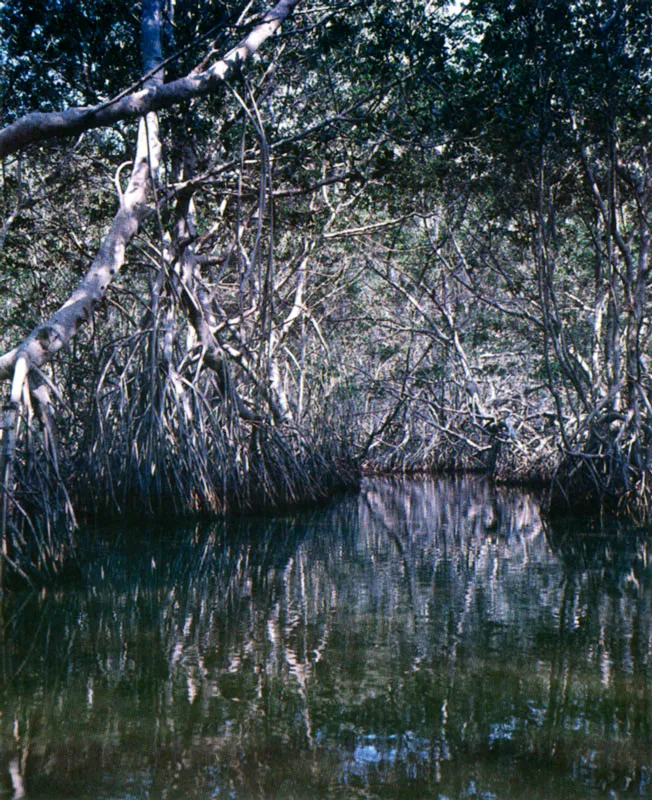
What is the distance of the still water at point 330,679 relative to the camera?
2.32m

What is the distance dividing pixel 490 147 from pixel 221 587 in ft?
19.6

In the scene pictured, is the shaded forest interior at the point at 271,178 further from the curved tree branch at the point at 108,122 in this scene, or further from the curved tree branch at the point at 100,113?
the curved tree branch at the point at 100,113

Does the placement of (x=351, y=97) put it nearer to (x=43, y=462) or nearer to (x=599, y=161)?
(x=599, y=161)

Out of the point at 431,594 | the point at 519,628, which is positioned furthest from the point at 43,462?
the point at 519,628

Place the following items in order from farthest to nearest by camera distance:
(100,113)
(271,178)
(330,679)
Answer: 1. (271,178)
2. (100,113)
3. (330,679)

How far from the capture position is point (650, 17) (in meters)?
8.18

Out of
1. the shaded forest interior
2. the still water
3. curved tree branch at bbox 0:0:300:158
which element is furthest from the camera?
the shaded forest interior

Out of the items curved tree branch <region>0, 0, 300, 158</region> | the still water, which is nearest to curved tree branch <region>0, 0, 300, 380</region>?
curved tree branch <region>0, 0, 300, 158</region>

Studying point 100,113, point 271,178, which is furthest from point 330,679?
point 271,178

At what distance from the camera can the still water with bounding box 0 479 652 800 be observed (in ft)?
7.63

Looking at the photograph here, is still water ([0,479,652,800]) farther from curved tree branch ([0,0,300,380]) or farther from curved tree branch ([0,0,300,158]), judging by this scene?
curved tree branch ([0,0,300,158])

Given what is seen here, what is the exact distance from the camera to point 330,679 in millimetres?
3191

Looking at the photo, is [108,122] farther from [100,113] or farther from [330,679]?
[330,679]

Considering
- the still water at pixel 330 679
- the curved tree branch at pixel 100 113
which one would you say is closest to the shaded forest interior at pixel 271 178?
the curved tree branch at pixel 100 113
